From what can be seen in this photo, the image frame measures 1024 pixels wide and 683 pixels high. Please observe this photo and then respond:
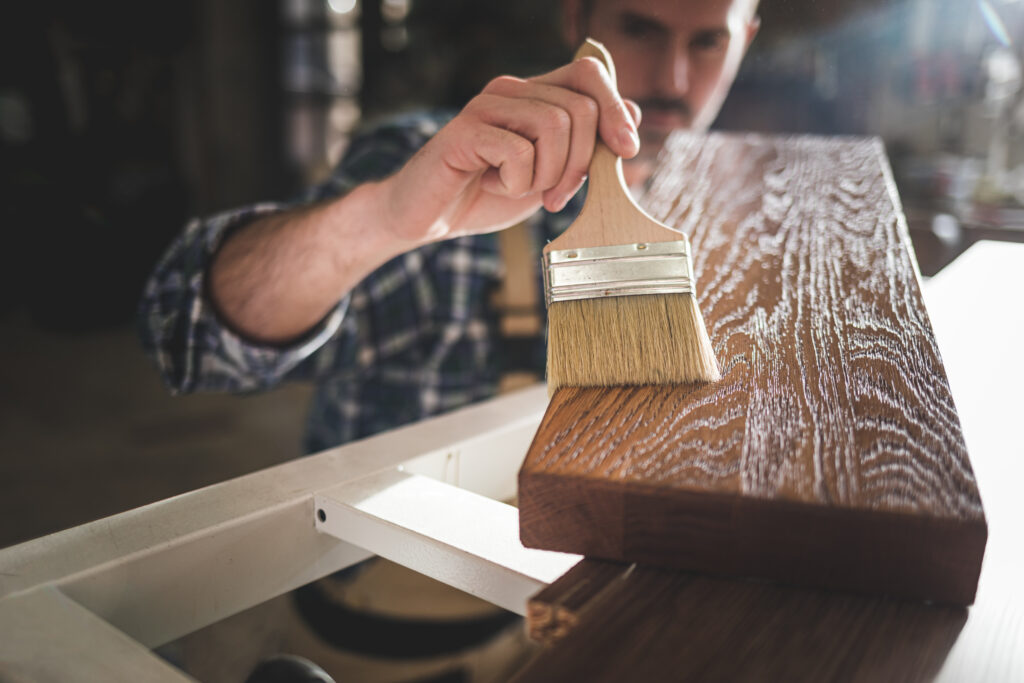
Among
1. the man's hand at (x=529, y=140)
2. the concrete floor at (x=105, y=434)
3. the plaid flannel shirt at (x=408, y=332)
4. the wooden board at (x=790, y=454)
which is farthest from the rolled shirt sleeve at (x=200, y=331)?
the concrete floor at (x=105, y=434)

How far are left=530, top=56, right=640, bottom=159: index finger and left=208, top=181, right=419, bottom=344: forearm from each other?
38 cm

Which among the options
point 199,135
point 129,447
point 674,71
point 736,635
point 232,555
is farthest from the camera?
point 199,135

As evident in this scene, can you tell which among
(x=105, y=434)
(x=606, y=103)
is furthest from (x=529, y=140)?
(x=105, y=434)

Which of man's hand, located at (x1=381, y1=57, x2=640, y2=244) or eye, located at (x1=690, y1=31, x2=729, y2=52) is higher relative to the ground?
eye, located at (x1=690, y1=31, x2=729, y2=52)

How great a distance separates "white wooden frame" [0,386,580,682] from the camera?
33 centimetres

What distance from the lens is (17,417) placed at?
3.00 m

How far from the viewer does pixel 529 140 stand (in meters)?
0.53

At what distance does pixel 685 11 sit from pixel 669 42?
6 centimetres

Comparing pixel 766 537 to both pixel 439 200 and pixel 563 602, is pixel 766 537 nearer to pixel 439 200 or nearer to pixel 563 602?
pixel 563 602

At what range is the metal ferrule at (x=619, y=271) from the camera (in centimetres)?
45


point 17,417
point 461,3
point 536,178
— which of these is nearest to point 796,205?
point 536,178

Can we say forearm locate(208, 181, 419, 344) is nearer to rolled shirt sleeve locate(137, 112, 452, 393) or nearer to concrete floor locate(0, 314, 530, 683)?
rolled shirt sleeve locate(137, 112, 452, 393)

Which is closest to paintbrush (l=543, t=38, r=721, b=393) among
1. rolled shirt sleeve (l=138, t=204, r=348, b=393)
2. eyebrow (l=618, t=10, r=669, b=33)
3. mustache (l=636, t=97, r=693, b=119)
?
eyebrow (l=618, t=10, r=669, b=33)

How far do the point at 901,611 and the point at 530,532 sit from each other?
153 mm
